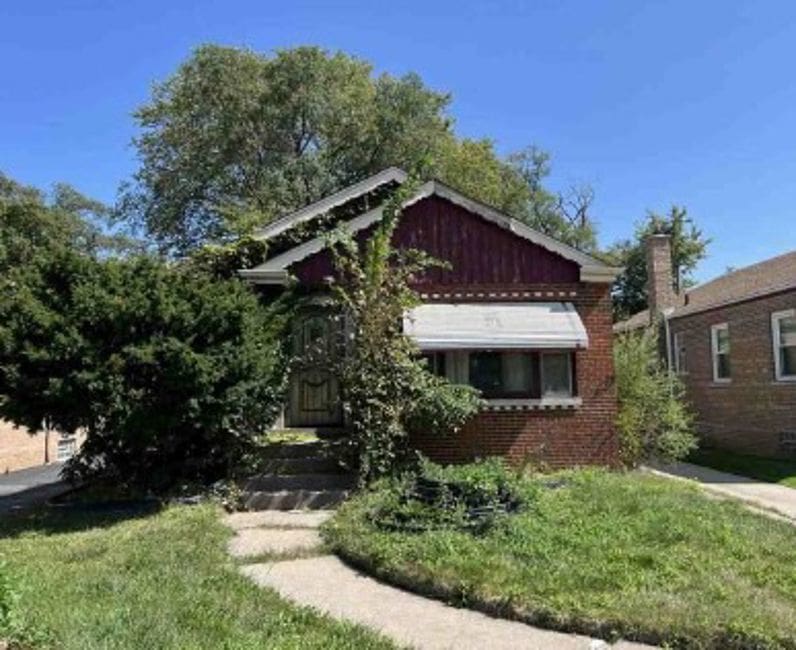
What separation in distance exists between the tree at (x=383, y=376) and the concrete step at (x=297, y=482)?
395mm

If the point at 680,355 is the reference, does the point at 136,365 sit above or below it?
below

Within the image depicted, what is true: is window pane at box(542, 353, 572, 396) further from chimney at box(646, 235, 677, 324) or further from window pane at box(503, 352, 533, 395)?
chimney at box(646, 235, 677, 324)

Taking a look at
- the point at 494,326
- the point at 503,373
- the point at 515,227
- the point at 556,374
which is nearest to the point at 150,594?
the point at 494,326

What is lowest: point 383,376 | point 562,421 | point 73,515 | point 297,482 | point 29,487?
point 29,487

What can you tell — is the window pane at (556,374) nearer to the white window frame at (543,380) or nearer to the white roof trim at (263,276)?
the white window frame at (543,380)

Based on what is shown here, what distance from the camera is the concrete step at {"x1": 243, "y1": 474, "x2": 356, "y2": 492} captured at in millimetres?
11297

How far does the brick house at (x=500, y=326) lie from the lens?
13.1m

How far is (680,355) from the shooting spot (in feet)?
72.4

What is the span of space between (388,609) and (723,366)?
1604cm

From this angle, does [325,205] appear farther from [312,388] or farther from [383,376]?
[383,376]

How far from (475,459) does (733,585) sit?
22.6ft

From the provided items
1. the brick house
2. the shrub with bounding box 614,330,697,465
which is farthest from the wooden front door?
the shrub with bounding box 614,330,697,465

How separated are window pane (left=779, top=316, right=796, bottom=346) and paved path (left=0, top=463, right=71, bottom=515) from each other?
48.6 feet

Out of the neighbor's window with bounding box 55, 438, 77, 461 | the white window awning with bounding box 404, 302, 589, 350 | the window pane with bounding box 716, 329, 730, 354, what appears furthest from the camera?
the neighbor's window with bounding box 55, 438, 77, 461
